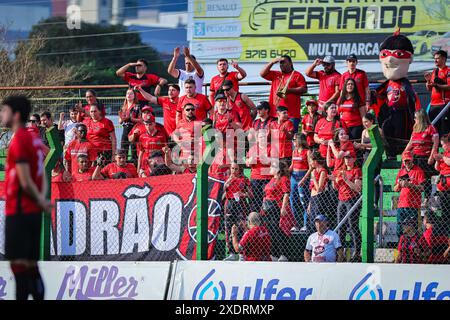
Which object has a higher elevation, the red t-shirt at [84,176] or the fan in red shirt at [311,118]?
the fan in red shirt at [311,118]

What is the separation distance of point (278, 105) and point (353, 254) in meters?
3.24

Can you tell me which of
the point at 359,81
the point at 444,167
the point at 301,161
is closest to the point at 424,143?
the point at 444,167

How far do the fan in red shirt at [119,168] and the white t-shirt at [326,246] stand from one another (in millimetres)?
2654

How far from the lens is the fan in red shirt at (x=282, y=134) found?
13.1 meters

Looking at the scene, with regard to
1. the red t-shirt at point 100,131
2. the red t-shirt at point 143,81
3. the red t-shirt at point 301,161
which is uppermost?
the red t-shirt at point 143,81

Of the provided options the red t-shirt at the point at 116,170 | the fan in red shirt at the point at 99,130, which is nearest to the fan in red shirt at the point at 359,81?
the red t-shirt at the point at 116,170

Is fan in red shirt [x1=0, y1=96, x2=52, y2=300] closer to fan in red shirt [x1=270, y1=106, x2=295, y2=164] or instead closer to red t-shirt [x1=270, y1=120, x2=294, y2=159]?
fan in red shirt [x1=270, y1=106, x2=295, y2=164]

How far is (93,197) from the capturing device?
41.1ft

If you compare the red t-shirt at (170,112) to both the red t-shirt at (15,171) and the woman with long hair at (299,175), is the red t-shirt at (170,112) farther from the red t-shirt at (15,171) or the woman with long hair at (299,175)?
the red t-shirt at (15,171)

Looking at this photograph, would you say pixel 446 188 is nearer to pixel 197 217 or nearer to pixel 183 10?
pixel 197 217

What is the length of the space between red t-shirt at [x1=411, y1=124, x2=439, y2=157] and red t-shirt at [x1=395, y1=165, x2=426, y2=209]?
44cm

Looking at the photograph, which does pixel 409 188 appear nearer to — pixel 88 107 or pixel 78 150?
pixel 78 150

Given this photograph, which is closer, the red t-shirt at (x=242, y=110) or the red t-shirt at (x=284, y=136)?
the red t-shirt at (x=284, y=136)

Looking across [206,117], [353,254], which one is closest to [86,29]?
[206,117]
